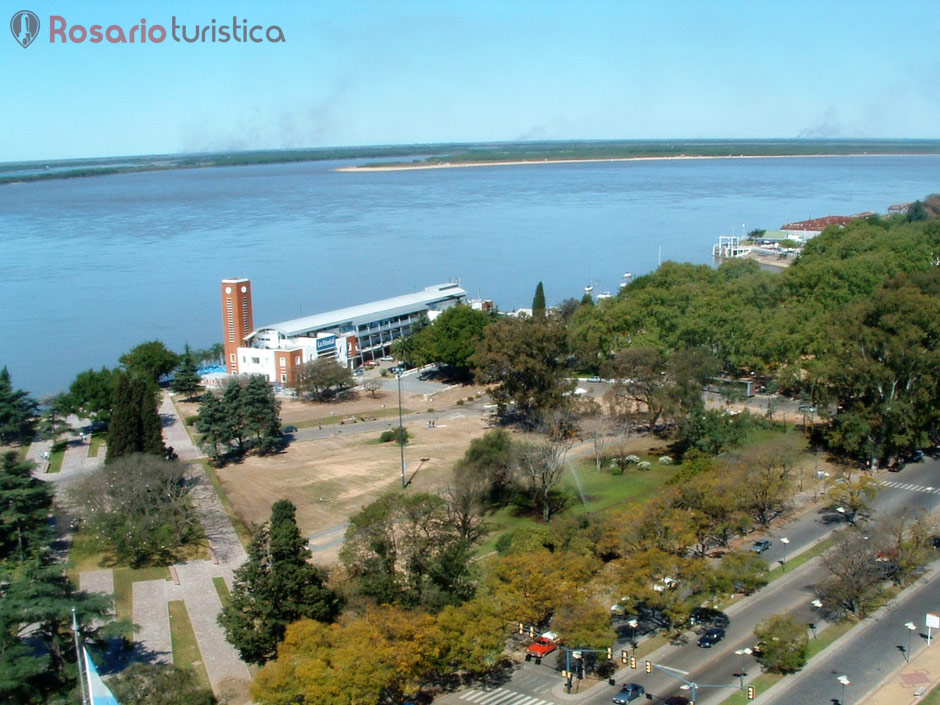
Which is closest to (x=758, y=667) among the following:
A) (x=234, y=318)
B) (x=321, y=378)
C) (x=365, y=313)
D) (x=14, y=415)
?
(x=321, y=378)

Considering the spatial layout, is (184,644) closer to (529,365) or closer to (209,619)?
(209,619)

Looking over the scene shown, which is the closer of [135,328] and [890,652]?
[890,652]

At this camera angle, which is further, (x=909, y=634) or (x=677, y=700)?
(x=909, y=634)

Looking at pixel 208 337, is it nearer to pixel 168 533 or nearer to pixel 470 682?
pixel 168 533

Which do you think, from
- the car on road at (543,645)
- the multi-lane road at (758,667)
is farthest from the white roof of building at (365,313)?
the multi-lane road at (758,667)

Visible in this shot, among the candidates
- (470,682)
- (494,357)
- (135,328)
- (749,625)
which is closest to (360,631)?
(470,682)

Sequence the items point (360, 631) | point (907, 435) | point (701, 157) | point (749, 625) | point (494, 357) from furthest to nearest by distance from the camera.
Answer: point (701, 157) → point (494, 357) → point (907, 435) → point (749, 625) → point (360, 631)
